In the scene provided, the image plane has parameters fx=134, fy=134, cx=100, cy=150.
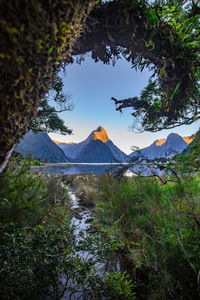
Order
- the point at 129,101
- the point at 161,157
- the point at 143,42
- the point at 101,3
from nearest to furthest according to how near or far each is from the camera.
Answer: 1. the point at 101,3
2. the point at 143,42
3. the point at 161,157
4. the point at 129,101

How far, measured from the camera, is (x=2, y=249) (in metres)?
1.40

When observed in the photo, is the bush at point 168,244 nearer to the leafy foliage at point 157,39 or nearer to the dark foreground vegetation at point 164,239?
the dark foreground vegetation at point 164,239

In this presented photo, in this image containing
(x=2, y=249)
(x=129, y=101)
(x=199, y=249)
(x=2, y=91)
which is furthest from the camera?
(x=129, y=101)

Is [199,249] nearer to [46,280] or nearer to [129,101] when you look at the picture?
[46,280]

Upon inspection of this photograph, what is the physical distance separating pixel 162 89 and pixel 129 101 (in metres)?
1.61

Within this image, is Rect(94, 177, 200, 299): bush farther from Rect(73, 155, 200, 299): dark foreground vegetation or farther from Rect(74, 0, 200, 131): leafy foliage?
Rect(74, 0, 200, 131): leafy foliage

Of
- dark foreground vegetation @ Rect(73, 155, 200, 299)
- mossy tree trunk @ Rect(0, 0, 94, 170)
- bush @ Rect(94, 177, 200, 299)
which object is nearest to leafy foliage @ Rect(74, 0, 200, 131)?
mossy tree trunk @ Rect(0, 0, 94, 170)

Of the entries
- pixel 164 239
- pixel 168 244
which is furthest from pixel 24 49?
pixel 168 244

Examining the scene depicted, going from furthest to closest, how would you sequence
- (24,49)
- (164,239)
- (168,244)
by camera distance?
1. (168,244)
2. (164,239)
3. (24,49)

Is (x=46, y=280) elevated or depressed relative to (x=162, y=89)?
depressed

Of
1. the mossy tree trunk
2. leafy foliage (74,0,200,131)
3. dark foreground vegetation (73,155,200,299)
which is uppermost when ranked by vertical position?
leafy foliage (74,0,200,131)

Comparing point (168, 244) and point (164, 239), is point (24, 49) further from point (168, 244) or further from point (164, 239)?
point (168, 244)

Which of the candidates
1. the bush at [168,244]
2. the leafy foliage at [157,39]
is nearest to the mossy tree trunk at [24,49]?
the leafy foliage at [157,39]

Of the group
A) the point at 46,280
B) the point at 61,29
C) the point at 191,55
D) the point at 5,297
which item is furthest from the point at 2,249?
the point at 191,55
